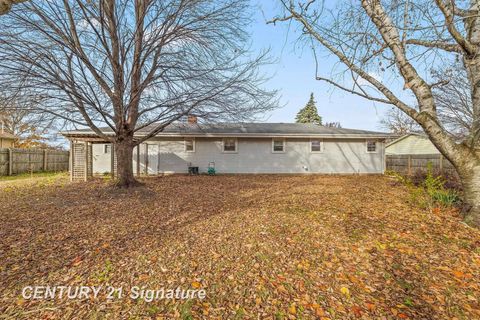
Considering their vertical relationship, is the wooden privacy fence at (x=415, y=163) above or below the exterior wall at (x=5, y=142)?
below

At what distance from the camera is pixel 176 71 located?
698cm

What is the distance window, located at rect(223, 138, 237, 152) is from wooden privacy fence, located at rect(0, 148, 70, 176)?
1153 centimetres

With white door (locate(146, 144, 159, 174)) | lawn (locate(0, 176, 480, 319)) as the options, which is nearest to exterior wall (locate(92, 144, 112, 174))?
white door (locate(146, 144, 159, 174))

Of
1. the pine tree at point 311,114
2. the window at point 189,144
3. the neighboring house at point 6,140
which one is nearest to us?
the window at point 189,144

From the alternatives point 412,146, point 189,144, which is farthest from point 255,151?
point 412,146

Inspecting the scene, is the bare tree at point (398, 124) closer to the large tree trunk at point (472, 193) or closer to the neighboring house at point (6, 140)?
the large tree trunk at point (472, 193)

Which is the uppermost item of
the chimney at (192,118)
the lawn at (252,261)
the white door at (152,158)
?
the chimney at (192,118)

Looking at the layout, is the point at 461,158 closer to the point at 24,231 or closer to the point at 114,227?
the point at 114,227

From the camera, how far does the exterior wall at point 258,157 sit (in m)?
13.4

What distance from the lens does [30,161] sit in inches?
579

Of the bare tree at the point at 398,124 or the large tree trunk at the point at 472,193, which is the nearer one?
the large tree trunk at the point at 472,193

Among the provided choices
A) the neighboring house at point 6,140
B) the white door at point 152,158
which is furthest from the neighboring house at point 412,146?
the neighboring house at point 6,140

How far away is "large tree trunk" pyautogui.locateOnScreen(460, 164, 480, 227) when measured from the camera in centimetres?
398

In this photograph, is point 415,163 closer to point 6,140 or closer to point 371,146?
point 371,146
